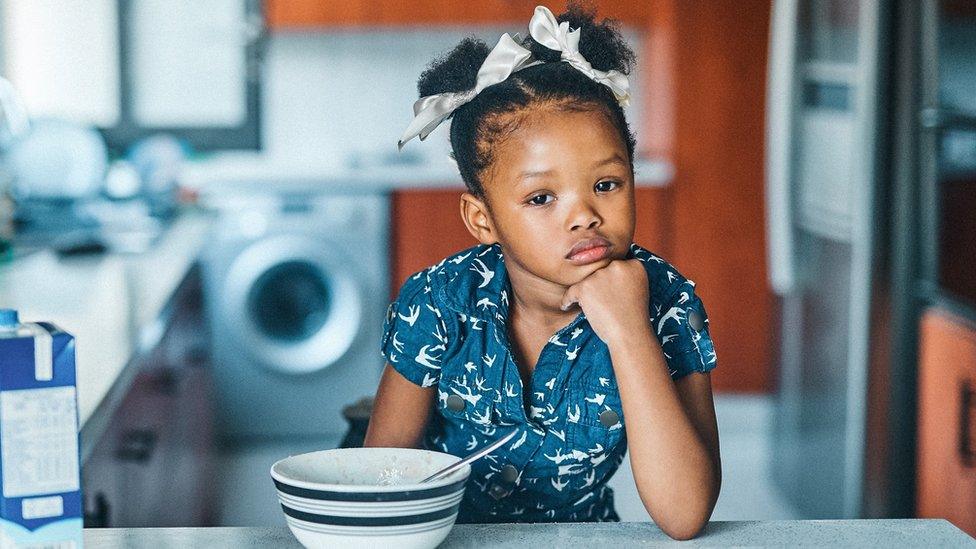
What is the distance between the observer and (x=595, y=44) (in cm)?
115

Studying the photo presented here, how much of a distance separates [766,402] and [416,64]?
6.21 ft

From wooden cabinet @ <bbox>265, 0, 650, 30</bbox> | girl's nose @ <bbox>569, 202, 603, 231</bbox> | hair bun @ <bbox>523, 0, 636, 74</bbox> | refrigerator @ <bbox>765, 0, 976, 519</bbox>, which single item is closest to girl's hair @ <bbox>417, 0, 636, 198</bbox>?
hair bun @ <bbox>523, 0, 636, 74</bbox>

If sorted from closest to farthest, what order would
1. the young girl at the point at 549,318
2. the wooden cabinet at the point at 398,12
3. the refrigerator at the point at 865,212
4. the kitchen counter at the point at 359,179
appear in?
the young girl at the point at 549,318 → the refrigerator at the point at 865,212 → the kitchen counter at the point at 359,179 → the wooden cabinet at the point at 398,12

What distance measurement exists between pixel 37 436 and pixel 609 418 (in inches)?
22.9

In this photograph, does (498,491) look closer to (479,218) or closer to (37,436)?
(479,218)

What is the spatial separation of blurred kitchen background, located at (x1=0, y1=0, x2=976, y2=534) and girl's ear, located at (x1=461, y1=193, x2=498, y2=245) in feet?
1.21

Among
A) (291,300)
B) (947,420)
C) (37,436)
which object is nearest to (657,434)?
(37,436)

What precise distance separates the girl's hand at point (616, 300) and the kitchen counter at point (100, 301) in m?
0.52

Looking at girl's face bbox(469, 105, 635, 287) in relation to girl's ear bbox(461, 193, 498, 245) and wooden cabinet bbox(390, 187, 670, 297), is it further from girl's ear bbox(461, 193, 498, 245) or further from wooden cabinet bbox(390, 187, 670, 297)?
wooden cabinet bbox(390, 187, 670, 297)

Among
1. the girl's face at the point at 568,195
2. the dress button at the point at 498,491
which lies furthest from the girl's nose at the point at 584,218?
the dress button at the point at 498,491

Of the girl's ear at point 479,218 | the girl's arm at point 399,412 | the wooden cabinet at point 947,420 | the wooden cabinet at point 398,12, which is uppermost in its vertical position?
the wooden cabinet at point 398,12

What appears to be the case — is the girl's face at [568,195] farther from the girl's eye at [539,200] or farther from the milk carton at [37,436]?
the milk carton at [37,436]

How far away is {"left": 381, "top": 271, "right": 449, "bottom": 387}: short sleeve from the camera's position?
1.21 metres

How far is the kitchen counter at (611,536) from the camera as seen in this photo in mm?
873
